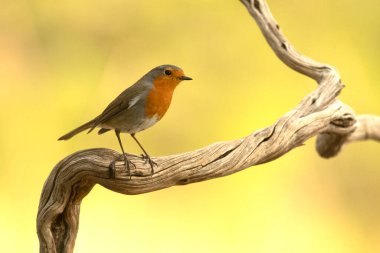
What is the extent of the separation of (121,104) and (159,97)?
17cm

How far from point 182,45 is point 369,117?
1474 millimetres

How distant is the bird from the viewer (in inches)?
106

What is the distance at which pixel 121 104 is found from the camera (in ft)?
8.86

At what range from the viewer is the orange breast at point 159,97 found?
271cm

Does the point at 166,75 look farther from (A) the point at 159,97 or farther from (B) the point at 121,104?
(B) the point at 121,104

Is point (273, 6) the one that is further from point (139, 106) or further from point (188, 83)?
point (139, 106)

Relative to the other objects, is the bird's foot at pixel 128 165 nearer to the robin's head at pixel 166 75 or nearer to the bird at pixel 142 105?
the bird at pixel 142 105

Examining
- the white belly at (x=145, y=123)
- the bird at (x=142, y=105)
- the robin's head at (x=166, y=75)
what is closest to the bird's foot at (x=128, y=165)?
the bird at (x=142, y=105)

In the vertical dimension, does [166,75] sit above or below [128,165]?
above

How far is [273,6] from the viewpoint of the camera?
16.3 feet

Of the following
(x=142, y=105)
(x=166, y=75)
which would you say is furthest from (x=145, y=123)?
(x=166, y=75)

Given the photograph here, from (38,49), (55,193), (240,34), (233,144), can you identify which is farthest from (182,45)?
(55,193)

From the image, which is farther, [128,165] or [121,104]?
[121,104]

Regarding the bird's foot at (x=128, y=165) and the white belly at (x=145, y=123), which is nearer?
the bird's foot at (x=128, y=165)
